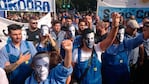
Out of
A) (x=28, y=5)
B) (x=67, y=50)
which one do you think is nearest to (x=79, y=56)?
(x=67, y=50)

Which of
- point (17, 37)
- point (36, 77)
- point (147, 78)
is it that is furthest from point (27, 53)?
point (147, 78)

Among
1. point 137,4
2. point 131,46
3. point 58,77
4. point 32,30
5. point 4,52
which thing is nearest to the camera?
point 58,77

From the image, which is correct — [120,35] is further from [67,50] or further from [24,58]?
[67,50]

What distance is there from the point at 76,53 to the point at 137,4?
2.45 meters

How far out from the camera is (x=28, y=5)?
679 cm

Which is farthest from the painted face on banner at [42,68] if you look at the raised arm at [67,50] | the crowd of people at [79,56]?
the raised arm at [67,50]

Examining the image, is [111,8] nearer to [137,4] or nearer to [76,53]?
[137,4]

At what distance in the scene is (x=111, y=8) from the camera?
318 inches

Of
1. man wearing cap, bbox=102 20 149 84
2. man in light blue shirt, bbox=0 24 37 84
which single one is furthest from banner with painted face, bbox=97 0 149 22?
man in light blue shirt, bbox=0 24 37 84

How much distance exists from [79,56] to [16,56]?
811 mm

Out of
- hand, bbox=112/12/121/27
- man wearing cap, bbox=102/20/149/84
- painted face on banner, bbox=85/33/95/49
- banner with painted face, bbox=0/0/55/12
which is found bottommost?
man wearing cap, bbox=102/20/149/84

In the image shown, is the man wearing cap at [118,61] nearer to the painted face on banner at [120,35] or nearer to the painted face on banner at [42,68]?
the painted face on banner at [120,35]

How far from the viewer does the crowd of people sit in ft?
15.9

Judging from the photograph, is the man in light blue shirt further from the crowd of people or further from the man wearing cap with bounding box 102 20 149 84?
the man wearing cap with bounding box 102 20 149 84
